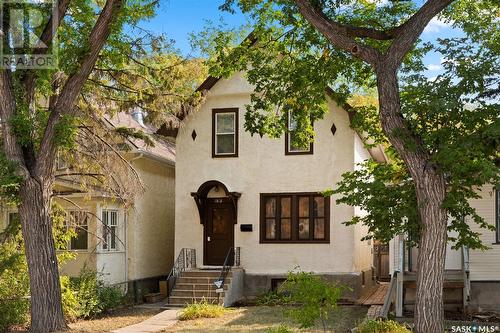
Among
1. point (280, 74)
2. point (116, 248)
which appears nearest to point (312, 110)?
point (280, 74)

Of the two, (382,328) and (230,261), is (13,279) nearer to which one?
(230,261)

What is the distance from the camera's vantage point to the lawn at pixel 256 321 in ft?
50.7

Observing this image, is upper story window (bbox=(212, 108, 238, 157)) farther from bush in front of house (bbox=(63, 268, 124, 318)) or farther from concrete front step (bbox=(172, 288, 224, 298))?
bush in front of house (bbox=(63, 268, 124, 318))

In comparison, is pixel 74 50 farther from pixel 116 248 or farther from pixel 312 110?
pixel 116 248

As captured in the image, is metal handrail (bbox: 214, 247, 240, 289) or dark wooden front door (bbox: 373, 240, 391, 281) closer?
metal handrail (bbox: 214, 247, 240, 289)

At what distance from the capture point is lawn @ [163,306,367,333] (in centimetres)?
1546

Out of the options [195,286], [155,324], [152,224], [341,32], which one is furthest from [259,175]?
[341,32]

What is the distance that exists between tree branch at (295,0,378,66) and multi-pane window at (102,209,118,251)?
11084mm

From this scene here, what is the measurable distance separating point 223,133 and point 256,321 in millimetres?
7667

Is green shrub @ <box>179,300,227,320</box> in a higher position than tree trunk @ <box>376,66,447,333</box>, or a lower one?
lower

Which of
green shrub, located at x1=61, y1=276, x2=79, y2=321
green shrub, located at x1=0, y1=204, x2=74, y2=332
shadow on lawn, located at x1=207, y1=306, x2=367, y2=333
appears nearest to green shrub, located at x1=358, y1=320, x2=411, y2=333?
shadow on lawn, located at x1=207, y1=306, x2=367, y2=333

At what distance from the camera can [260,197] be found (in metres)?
21.9

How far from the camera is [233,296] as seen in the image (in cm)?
2064

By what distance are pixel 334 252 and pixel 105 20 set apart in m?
10.3
